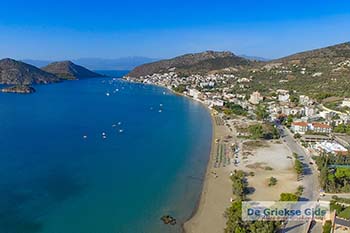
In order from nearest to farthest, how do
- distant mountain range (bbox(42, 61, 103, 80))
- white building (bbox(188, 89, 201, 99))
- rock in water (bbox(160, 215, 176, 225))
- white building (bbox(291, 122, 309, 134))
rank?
rock in water (bbox(160, 215, 176, 225)) → white building (bbox(291, 122, 309, 134)) → white building (bbox(188, 89, 201, 99)) → distant mountain range (bbox(42, 61, 103, 80))

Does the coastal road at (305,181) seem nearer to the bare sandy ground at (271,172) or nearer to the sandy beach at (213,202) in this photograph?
the bare sandy ground at (271,172)

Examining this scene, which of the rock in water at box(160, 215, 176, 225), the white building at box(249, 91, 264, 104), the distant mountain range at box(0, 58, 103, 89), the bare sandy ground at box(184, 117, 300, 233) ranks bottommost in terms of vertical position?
the rock in water at box(160, 215, 176, 225)

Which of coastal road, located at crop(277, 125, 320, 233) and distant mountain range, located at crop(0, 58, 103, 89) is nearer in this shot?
coastal road, located at crop(277, 125, 320, 233)

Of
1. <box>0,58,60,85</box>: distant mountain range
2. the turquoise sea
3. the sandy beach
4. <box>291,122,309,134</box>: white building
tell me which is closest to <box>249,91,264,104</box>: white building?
the turquoise sea

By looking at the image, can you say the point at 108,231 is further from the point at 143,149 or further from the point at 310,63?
the point at 310,63

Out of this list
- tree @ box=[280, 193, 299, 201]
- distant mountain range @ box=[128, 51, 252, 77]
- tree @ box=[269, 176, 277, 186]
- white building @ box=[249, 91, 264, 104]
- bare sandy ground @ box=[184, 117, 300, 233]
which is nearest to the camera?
bare sandy ground @ box=[184, 117, 300, 233]

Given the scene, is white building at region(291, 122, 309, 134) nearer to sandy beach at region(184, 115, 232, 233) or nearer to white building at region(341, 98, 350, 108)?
white building at region(341, 98, 350, 108)

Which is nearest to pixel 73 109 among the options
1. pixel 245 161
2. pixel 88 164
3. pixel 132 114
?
pixel 132 114

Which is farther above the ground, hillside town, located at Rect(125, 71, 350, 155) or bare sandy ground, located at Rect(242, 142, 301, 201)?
hillside town, located at Rect(125, 71, 350, 155)
